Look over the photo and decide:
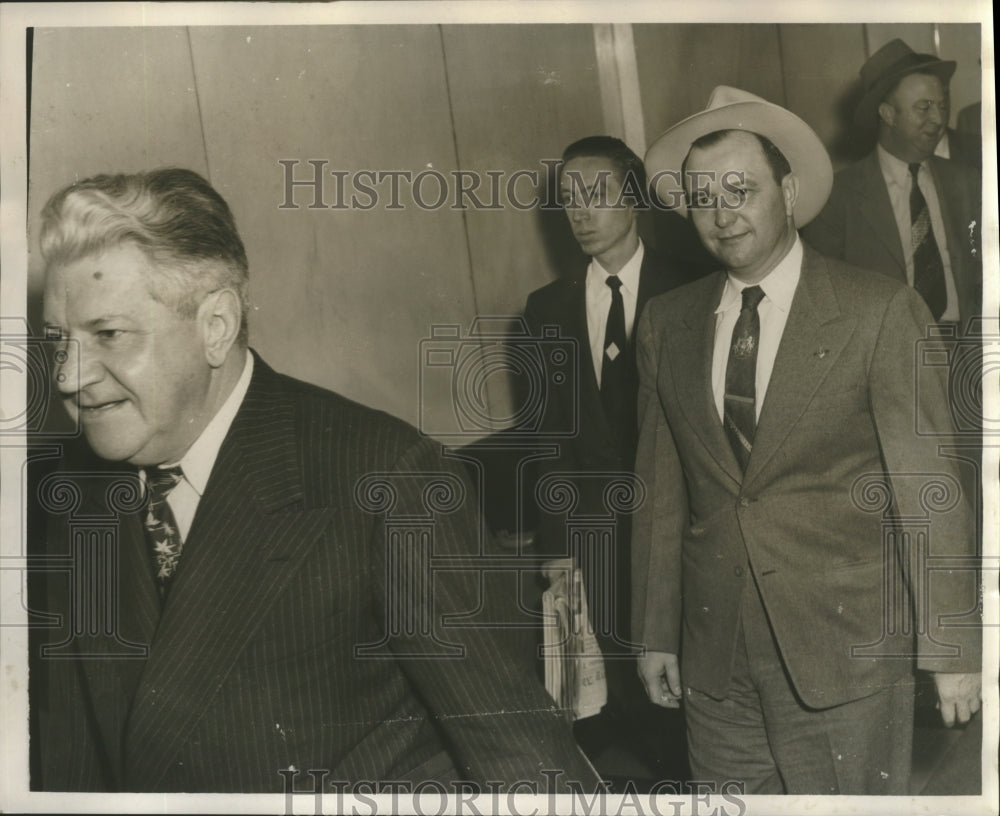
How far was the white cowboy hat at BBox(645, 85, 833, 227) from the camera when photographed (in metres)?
1.99

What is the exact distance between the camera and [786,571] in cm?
194

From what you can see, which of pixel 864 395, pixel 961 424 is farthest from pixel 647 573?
pixel 961 424

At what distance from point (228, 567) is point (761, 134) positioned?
1290 mm

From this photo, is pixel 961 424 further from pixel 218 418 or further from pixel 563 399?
pixel 218 418

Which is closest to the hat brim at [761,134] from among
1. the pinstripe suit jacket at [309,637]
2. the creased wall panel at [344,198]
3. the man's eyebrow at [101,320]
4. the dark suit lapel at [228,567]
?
the creased wall panel at [344,198]

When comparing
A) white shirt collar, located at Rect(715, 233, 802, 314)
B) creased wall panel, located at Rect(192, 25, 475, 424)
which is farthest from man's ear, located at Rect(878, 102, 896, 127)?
creased wall panel, located at Rect(192, 25, 475, 424)

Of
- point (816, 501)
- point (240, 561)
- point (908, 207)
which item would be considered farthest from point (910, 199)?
point (240, 561)

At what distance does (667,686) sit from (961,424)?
0.75 meters

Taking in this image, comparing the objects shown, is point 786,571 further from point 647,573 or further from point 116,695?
point 116,695

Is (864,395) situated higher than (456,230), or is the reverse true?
(456,230)

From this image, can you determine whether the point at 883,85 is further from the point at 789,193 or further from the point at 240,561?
the point at 240,561

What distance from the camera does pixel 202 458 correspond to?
6.55 feet

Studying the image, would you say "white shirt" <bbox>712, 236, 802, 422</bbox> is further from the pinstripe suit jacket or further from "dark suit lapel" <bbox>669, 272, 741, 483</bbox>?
the pinstripe suit jacket

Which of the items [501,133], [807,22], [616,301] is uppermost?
[807,22]
